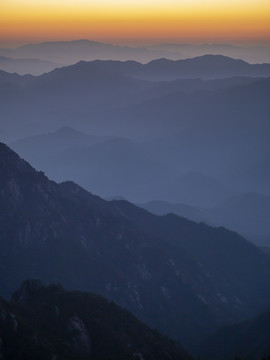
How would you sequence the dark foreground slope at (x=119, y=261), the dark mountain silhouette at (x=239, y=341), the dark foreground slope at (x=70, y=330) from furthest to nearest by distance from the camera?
the dark foreground slope at (x=119, y=261), the dark mountain silhouette at (x=239, y=341), the dark foreground slope at (x=70, y=330)

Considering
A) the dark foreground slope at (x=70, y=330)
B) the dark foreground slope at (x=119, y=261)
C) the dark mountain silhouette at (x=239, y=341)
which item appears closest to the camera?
the dark foreground slope at (x=70, y=330)

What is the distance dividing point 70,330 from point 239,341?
42202mm

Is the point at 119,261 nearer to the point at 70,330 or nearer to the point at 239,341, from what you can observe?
the point at 239,341

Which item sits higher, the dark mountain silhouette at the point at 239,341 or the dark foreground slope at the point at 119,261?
the dark foreground slope at the point at 119,261

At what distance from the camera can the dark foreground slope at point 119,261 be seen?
135750mm

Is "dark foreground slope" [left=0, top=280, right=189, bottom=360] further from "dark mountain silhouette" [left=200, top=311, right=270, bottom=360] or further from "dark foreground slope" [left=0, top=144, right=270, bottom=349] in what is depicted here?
"dark foreground slope" [left=0, top=144, right=270, bottom=349]

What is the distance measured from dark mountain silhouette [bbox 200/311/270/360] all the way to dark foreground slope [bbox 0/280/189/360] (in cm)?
1593

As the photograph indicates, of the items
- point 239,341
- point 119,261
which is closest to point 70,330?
point 239,341

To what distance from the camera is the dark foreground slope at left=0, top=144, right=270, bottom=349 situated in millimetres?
135750

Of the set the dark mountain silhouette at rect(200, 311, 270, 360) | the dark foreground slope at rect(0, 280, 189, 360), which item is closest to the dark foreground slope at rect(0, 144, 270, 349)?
the dark mountain silhouette at rect(200, 311, 270, 360)

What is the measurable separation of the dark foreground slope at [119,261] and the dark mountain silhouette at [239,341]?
7.12 meters

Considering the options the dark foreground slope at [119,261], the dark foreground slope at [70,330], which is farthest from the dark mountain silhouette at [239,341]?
the dark foreground slope at [70,330]

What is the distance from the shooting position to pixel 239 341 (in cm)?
11819

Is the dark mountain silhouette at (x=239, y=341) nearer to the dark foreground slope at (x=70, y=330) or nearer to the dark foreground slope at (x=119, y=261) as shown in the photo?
the dark foreground slope at (x=119, y=261)
